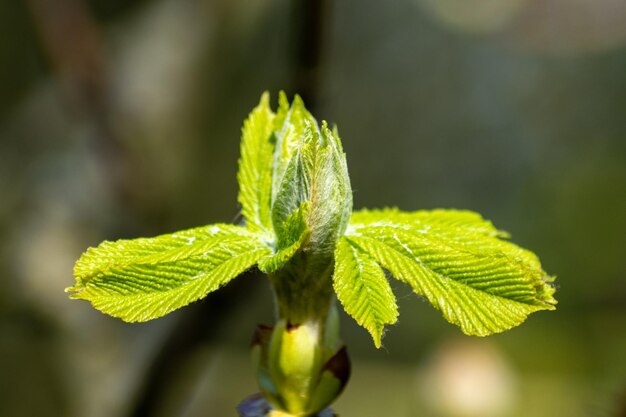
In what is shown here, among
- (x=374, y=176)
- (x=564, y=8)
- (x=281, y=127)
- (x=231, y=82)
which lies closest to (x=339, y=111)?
(x=374, y=176)

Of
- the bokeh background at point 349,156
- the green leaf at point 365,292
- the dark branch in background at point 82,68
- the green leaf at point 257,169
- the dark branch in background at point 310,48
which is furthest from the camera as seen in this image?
the bokeh background at point 349,156

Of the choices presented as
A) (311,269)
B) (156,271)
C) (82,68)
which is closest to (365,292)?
(311,269)

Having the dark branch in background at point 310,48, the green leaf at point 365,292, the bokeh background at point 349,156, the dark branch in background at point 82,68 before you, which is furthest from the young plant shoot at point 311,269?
the dark branch in background at point 82,68

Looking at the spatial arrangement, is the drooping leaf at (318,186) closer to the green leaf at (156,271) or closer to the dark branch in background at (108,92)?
the green leaf at (156,271)

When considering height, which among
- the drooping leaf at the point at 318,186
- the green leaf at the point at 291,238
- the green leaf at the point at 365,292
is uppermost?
the drooping leaf at the point at 318,186

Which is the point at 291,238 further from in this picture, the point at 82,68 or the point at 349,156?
the point at 349,156

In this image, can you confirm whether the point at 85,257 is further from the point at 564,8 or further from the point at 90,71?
the point at 564,8

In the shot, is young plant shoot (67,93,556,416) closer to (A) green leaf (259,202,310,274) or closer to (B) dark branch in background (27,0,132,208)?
(A) green leaf (259,202,310,274)
